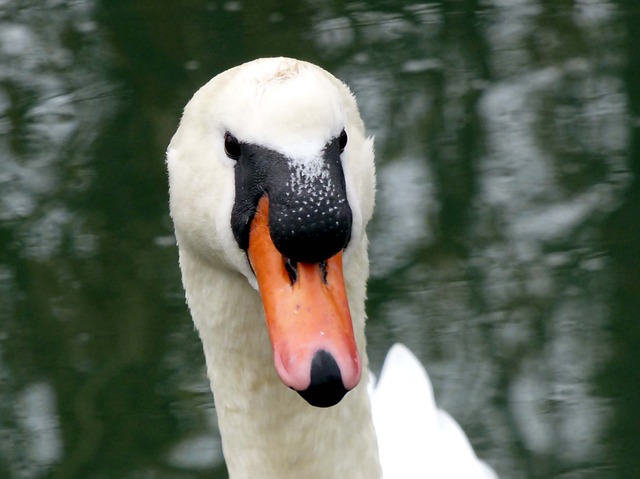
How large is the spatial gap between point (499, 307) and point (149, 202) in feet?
4.93

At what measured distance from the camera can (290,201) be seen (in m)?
2.15

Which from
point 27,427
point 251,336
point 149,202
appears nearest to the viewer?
point 251,336

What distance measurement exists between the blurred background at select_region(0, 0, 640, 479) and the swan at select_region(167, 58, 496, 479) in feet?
4.98

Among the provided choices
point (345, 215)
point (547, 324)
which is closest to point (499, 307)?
point (547, 324)

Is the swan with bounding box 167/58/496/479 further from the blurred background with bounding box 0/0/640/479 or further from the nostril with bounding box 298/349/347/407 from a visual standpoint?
the blurred background with bounding box 0/0/640/479

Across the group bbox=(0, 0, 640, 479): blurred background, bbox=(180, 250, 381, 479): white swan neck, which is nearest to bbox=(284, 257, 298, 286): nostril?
bbox=(180, 250, 381, 479): white swan neck

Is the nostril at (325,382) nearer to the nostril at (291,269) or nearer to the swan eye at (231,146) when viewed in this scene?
the nostril at (291,269)

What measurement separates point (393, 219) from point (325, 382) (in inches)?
116

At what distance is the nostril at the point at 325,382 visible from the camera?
2.10 metres

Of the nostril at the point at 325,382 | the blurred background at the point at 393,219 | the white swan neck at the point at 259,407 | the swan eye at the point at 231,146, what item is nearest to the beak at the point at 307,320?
the nostril at the point at 325,382

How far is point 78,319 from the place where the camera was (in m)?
4.89

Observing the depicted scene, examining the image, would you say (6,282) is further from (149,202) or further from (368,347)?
(368,347)

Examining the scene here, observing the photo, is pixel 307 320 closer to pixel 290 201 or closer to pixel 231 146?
pixel 290 201

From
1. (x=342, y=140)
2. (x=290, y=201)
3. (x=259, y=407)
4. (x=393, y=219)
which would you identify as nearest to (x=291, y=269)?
(x=290, y=201)
